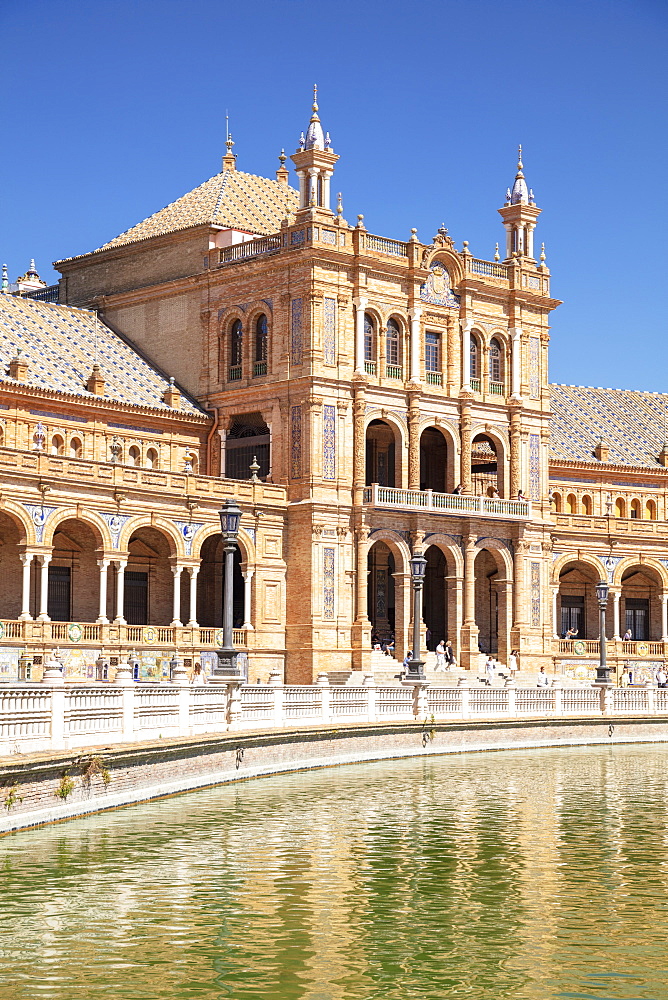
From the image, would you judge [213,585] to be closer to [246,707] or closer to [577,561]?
[577,561]

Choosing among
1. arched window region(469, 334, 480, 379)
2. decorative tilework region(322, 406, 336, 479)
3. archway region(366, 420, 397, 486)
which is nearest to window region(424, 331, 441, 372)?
arched window region(469, 334, 480, 379)

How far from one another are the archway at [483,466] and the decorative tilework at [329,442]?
1057 cm

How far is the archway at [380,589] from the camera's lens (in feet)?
196

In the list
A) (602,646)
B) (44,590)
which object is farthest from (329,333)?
(44,590)

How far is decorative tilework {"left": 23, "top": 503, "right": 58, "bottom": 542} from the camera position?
152ft

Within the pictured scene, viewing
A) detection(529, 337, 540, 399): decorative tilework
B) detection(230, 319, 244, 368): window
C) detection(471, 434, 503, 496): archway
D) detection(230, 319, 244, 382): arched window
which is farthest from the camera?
detection(471, 434, 503, 496): archway

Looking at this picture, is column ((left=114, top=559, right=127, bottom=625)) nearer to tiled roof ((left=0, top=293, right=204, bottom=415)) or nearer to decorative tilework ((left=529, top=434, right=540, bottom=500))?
tiled roof ((left=0, top=293, right=204, bottom=415))

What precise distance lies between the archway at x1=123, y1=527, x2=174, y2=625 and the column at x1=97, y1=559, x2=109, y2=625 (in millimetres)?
3852

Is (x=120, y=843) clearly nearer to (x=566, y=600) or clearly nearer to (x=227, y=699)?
(x=227, y=699)

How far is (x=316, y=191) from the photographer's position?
56.3 metres

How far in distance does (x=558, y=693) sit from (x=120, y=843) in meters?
27.0

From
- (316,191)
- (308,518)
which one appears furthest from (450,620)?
(316,191)

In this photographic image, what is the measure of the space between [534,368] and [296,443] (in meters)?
12.2

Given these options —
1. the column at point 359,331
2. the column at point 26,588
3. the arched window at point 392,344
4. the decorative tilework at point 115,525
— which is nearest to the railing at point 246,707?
the column at point 26,588
